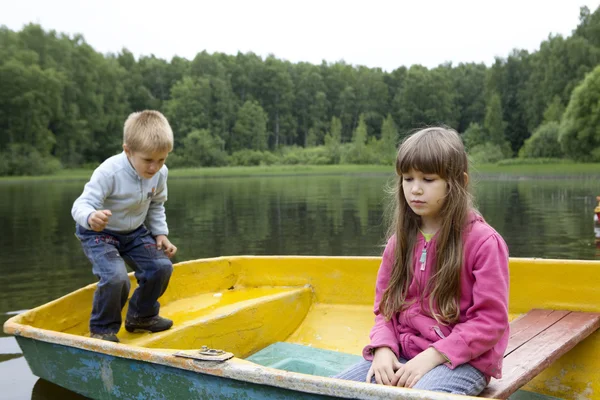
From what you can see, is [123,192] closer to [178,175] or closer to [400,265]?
[400,265]

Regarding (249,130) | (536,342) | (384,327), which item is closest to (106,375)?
(384,327)

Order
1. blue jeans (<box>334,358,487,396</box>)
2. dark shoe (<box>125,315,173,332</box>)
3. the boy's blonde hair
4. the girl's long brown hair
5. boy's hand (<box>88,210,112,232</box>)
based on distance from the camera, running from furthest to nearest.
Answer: dark shoe (<box>125,315,173,332</box>)
the boy's blonde hair
boy's hand (<box>88,210,112,232</box>)
the girl's long brown hair
blue jeans (<box>334,358,487,396</box>)

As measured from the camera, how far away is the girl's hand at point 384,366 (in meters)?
2.59

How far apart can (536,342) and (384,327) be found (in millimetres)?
968

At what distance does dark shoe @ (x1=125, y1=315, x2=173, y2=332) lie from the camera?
4.31 m

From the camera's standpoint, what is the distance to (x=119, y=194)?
4.16m

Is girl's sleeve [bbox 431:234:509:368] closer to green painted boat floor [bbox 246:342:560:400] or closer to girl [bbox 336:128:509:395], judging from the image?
girl [bbox 336:128:509:395]

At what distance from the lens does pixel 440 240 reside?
262 cm

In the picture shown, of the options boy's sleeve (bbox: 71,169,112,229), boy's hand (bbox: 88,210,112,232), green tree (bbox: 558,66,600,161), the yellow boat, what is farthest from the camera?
green tree (bbox: 558,66,600,161)

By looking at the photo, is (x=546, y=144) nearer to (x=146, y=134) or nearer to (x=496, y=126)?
(x=496, y=126)

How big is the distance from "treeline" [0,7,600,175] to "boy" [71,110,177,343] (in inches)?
1709

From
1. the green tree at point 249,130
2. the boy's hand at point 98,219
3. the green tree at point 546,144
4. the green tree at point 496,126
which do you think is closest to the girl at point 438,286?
the boy's hand at point 98,219

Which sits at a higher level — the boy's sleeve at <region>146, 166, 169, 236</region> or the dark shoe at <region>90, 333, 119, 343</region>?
the boy's sleeve at <region>146, 166, 169, 236</region>

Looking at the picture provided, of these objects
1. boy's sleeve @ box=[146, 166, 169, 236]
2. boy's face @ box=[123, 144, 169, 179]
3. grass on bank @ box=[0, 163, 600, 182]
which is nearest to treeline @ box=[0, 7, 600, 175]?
grass on bank @ box=[0, 163, 600, 182]
